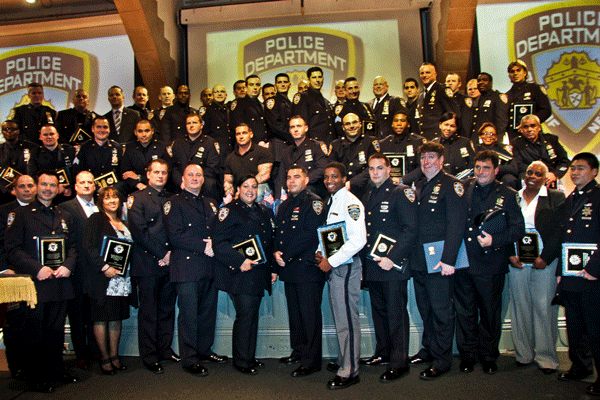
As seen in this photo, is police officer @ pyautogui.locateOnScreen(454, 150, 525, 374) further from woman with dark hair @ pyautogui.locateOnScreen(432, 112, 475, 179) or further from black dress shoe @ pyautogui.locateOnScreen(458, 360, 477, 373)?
woman with dark hair @ pyautogui.locateOnScreen(432, 112, 475, 179)

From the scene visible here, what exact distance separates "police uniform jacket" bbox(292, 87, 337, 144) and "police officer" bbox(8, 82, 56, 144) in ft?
12.7

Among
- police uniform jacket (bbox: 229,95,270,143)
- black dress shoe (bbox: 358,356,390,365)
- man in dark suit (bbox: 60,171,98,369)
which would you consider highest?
police uniform jacket (bbox: 229,95,270,143)

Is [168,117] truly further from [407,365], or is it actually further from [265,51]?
[407,365]

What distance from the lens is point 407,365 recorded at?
13.6 feet

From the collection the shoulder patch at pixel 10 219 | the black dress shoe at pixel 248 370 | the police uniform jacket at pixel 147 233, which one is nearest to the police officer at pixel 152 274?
the police uniform jacket at pixel 147 233

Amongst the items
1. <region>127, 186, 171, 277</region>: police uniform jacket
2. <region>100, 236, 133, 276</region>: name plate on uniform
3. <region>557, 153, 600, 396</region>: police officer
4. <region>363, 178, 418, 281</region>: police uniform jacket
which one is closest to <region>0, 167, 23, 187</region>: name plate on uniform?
<region>127, 186, 171, 277</region>: police uniform jacket

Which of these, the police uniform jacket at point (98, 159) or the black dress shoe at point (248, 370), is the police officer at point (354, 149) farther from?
the police uniform jacket at point (98, 159)

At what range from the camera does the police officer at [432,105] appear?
7.02 metres

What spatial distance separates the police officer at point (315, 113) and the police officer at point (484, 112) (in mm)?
1926

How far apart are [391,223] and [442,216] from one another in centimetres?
44

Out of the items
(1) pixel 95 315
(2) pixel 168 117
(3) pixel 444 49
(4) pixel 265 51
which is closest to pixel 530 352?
(1) pixel 95 315

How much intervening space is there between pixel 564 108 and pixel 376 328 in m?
6.72

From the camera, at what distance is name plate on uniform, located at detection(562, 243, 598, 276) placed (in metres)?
3.87

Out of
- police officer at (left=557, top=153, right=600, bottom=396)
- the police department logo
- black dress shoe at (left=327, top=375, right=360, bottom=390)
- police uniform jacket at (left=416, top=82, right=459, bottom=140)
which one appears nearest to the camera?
police officer at (left=557, top=153, right=600, bottom=396)
